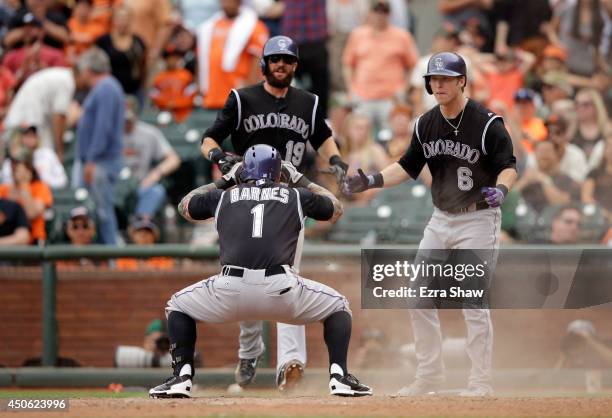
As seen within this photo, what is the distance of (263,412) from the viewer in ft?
25.4

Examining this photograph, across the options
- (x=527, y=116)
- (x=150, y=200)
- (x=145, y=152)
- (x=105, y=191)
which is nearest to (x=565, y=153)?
(x=527, y=116)

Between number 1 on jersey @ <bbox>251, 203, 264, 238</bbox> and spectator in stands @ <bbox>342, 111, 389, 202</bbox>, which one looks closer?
number 1 on jersey @ <bbox>251, 203, 264, 238</bbox>

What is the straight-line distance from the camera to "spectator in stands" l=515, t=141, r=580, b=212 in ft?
43.1

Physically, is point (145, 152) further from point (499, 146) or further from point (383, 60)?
point (499, 146)

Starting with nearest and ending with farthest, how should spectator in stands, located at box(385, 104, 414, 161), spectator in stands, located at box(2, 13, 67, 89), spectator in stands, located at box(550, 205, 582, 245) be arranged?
spectator in stands, located at box(550, 205, 582, 245) < spectator in stands, located at box(385, 104, 414, 161) < spectator in stands, located at box(2, 13, 67, 89)

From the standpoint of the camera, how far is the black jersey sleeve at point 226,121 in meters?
9.27

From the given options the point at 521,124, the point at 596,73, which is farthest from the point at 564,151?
the point at 596,73

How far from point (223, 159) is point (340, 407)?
6.48 feet

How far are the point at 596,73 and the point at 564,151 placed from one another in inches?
83.0

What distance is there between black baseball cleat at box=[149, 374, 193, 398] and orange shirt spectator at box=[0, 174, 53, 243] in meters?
5.10

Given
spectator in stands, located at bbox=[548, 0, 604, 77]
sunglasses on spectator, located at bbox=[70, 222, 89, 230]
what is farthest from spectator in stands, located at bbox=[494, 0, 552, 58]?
sunglasses on spectator, located at bbox=[70, 222, 89, 230]

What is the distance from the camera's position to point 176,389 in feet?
27.1

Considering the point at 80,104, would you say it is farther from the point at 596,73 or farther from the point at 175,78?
the point at 596,73

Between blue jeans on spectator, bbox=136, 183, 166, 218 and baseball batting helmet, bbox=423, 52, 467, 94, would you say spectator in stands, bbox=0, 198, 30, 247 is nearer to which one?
blue jeans on spectator, bbox=136, 183, 166, 218
